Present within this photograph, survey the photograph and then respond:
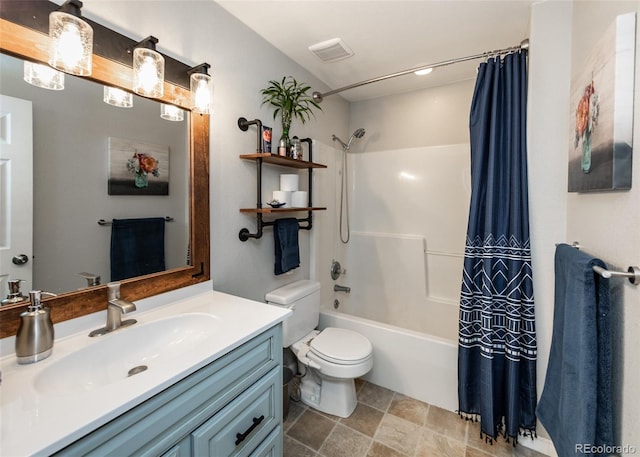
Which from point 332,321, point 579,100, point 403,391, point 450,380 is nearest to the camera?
point 579,100

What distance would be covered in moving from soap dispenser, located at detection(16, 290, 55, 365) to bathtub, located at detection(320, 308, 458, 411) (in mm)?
1673

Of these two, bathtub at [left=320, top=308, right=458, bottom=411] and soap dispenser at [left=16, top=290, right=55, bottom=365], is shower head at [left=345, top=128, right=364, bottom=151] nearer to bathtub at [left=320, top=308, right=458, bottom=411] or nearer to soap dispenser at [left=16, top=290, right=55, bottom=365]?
bathtub at [left=320, top=308, right=458, bottom=411]

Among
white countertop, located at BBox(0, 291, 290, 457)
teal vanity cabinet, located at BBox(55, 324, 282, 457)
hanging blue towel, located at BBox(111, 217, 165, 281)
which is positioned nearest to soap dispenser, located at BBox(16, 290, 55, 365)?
white countertop, located at BBox(0, 291, 290, 457)

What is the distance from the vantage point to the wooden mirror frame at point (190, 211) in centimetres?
86

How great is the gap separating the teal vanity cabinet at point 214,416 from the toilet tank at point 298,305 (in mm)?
565

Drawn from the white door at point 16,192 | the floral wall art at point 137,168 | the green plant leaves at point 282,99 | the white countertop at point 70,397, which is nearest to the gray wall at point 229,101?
the green plant leaves at point 282,99

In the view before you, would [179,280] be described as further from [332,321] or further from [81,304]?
[332,321]

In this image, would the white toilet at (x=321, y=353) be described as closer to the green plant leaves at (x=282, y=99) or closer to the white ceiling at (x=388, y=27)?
the green plant leaves at (x=282, y=99)

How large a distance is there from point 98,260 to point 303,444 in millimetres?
1431

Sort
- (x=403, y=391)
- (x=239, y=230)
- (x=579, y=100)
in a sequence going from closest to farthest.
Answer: (x=579, y=100) → (x=239, y=230) → (x=403, y=391)

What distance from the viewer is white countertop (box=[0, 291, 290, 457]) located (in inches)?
21.9

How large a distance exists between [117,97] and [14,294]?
79 centimetres

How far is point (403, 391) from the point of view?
6.42 ft

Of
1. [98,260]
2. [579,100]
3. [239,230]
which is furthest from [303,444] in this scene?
[579,100]
